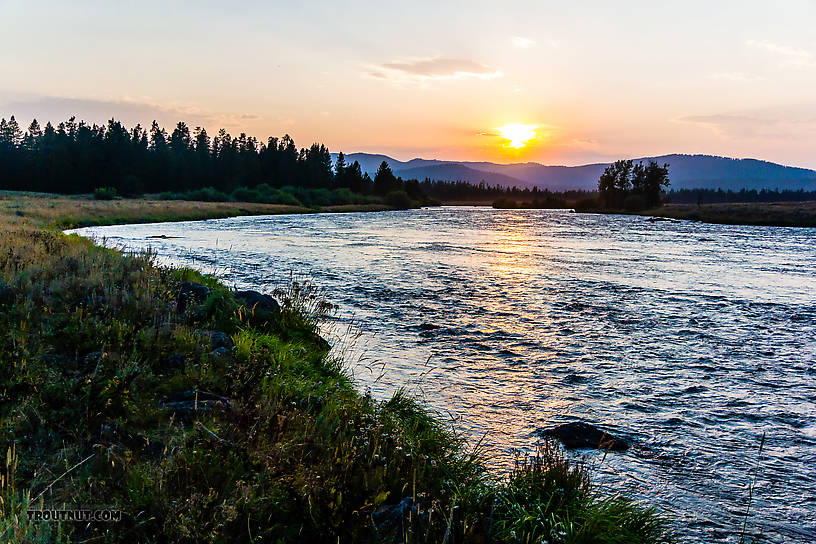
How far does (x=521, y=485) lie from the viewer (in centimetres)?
534

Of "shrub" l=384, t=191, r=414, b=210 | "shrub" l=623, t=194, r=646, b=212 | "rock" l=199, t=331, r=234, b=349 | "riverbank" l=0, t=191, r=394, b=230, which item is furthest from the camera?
"shrub" l=384, t=191, r=414, b=210

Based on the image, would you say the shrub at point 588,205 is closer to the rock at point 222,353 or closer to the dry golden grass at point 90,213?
the dry golden grass at point 90,213

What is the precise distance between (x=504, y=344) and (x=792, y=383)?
206 inches

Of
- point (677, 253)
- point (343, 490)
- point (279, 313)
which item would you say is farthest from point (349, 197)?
point (343, 490)

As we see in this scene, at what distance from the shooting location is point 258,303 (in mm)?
11773

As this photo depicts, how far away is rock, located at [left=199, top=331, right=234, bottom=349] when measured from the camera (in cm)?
873

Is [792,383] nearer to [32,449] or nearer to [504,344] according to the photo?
[504,344]

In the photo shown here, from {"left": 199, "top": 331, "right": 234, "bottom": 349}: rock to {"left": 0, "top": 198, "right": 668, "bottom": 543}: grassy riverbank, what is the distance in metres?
0.05

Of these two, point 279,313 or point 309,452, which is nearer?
point 309,452

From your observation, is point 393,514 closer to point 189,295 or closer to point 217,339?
point 217,339

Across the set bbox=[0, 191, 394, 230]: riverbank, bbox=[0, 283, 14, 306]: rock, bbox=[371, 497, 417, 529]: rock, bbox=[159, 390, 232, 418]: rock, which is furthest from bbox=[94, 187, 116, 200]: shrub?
bbox=[371, 497, 417, 529]: rock

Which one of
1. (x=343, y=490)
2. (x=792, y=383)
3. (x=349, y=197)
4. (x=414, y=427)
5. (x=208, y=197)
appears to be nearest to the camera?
(x=343, y=490)

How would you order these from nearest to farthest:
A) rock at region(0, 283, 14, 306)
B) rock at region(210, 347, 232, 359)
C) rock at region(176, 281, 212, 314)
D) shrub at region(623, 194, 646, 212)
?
rock at region(210, 347, 232, 359)
rock at region(0, 283, 14, 306)
rock at region(176, 281, 212, 314)
shrub at region(623, 194, 646, 212)

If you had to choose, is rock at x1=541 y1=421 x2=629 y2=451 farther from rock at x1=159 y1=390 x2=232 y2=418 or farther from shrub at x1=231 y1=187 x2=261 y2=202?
shrub at x1=231 y1=187 x2=261 y2=202
